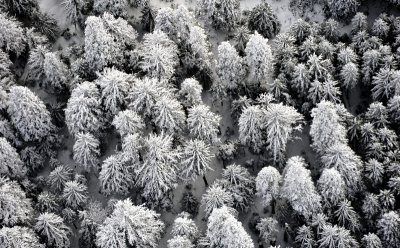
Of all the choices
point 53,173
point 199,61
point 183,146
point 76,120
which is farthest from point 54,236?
point 199,61

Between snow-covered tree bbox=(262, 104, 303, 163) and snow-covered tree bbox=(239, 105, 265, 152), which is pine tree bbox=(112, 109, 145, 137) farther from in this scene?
snow-covered tree bbox=(262, 104, 303, 163)

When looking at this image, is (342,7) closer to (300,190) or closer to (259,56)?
(259,56)

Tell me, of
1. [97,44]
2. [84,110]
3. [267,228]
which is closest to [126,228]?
[267,228]

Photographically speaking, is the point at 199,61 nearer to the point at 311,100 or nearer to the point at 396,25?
the point at 311,100

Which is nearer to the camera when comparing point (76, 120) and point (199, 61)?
point (76, 120)

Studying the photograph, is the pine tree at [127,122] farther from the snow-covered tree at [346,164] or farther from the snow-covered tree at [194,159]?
the snow-covered tree at [346,164]

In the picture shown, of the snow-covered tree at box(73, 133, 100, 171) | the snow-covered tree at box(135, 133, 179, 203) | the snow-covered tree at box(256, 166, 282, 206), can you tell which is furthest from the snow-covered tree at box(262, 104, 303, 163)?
the snow-covered tree at box(73, 133, 100, 171)

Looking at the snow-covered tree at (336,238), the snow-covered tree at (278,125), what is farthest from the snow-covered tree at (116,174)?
the snow-covered tree at (336,238)
